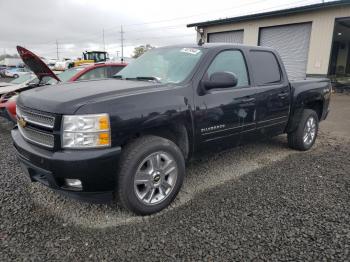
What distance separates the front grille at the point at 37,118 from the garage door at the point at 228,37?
1677 centimetres

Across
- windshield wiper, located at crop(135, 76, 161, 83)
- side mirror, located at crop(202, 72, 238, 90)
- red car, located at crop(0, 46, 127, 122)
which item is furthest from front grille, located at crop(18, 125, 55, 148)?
red car, located at crop(0, 46, 127, 122)

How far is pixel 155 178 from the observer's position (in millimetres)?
3049

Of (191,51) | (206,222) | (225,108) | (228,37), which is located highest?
(228,37)

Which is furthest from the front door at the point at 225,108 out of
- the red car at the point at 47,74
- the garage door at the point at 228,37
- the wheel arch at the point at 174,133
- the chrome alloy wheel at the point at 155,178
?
the garage door at the point at 228,37

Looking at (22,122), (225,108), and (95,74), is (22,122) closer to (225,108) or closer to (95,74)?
(225,108)

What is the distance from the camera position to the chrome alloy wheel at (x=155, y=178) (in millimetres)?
2951

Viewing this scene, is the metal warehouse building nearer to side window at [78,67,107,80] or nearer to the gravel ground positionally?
side window at [78,67,107,80]

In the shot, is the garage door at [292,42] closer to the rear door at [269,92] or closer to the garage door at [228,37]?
the garage door at [228,37]

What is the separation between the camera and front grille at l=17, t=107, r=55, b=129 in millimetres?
2664

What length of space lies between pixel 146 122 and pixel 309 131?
146 inches

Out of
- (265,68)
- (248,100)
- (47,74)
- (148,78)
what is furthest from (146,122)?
(47,74)

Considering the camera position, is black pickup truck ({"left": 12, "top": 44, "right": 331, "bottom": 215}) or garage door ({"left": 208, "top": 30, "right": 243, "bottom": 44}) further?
garage door ({"left": 208, "top": 30, "right": 243, "bottom": 44})

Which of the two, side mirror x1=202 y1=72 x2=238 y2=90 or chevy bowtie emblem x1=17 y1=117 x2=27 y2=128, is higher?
side mirror x1=202 y1=72 x2=238 y2=90

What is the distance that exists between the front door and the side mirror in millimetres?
86
